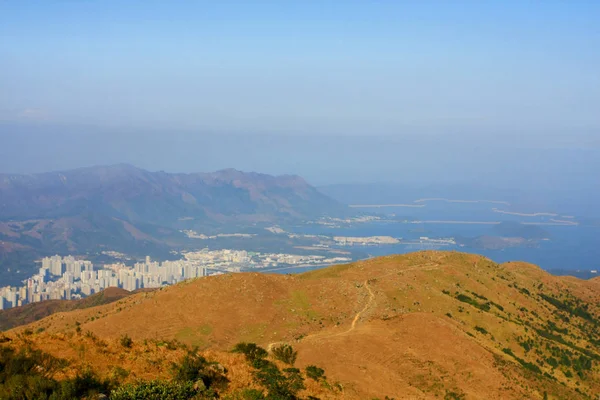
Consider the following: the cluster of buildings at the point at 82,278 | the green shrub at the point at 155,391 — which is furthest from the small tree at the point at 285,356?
the cluster of buildings at the point at 82,278

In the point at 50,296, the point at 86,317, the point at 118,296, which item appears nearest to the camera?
the point at 86,317

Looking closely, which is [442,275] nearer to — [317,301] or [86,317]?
[317,301]

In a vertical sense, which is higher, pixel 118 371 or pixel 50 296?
pixel 118 371

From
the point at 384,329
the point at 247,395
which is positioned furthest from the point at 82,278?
the point at 247,395

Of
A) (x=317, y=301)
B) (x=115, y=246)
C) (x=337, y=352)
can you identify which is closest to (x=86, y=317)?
(x=317, y=301)

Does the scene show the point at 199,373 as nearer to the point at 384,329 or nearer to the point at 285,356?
the point at 285,356

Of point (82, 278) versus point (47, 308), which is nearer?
point (47, 308)
